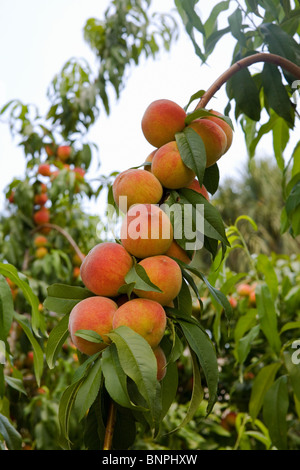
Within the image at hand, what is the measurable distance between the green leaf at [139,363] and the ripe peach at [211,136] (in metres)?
0.25

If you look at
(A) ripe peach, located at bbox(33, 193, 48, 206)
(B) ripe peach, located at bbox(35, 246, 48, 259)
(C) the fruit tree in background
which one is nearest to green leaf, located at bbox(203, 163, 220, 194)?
(C) the fruit tree in background

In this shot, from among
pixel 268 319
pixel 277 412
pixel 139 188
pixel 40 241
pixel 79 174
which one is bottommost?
pixel 277 412

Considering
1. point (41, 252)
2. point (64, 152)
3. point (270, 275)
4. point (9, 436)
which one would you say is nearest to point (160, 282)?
point (9, 436)

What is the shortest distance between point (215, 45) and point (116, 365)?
1.98ft

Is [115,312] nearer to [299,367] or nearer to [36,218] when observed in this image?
[299,367]

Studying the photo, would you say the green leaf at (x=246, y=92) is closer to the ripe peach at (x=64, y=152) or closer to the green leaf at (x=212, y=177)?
the green leaf at (x=212, y=177)

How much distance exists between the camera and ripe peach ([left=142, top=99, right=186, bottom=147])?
53 centimetres

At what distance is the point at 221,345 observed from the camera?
1.34 metres

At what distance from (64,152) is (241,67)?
49.0 inches

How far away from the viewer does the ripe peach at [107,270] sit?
1.48 ft

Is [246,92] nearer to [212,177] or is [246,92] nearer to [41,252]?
[212,177]

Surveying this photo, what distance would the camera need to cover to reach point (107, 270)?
448mm

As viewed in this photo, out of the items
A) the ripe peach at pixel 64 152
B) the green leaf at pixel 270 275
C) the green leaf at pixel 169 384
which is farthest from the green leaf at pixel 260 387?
the ripe peach at pixel 64 152

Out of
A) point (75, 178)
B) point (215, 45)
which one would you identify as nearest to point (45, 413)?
point (75, 178)
